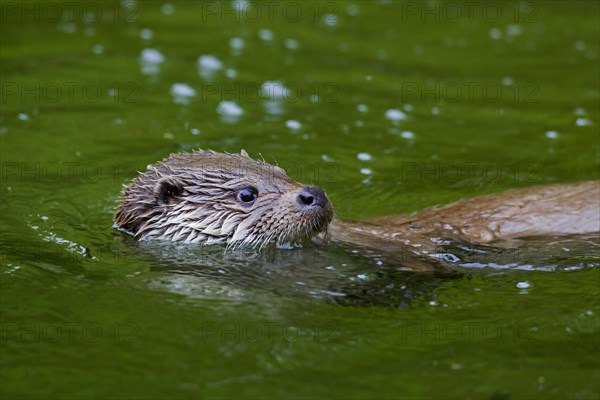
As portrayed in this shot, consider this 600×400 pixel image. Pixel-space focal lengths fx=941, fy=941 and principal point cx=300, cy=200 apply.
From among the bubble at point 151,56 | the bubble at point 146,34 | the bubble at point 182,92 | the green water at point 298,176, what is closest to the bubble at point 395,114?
the green water at point 298,176

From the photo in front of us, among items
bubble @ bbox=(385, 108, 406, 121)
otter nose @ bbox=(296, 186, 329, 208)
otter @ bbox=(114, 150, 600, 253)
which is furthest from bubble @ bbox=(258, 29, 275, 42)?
otter nose @ bbox=(296, 186, 329, 208)

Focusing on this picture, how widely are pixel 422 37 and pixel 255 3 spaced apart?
2.03m

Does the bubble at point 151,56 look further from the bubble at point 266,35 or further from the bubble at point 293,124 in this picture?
the bubble at point 293,124

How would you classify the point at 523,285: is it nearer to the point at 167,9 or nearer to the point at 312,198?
the point at 312,198

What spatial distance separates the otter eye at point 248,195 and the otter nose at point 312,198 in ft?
1.02

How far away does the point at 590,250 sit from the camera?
527 centimetres

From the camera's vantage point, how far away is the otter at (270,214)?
5.06m

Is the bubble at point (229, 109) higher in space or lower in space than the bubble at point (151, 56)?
lower

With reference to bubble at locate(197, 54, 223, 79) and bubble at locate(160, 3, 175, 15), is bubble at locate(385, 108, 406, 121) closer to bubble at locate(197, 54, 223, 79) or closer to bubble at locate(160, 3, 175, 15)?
bubble at locate(197, 54, 223, 79)

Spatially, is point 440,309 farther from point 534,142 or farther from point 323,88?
point 323,88

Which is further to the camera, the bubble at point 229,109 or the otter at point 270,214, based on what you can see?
the bubble at point 229,109

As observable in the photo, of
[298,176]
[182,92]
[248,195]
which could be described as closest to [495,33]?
[182,92]

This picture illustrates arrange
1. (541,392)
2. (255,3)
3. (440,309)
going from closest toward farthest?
1. (541,392)
2. (440,309)
3. (255,3)

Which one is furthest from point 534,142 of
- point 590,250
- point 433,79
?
point 590,250
